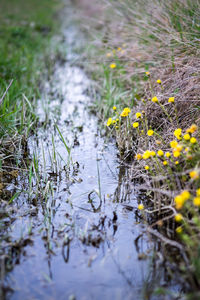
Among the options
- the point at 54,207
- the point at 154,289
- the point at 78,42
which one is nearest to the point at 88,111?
the point at 54,207

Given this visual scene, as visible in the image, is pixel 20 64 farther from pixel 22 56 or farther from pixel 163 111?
pixel 163 111

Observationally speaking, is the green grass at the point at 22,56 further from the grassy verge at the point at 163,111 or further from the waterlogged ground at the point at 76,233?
the grassy verge at the point at 163,111

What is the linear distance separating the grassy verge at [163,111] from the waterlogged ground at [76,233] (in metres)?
0.21

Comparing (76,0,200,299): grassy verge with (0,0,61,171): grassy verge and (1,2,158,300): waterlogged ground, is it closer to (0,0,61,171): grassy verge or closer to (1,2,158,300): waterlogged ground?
(1,2,158,300): waterlogged ground

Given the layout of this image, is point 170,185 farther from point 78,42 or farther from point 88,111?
point 78,42

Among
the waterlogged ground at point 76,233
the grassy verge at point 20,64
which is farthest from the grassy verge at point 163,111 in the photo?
the grassy verge at point 20,64

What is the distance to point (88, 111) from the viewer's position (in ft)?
16.3

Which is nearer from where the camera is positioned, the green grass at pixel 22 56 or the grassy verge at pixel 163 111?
the grassy verge at pixel 163 111

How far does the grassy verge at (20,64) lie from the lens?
3.66 m

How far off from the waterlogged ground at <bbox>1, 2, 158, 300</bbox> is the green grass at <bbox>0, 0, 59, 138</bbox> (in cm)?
45

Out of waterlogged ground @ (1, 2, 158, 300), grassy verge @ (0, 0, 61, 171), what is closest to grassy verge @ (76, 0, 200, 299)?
waterlogged ground @ (1, 2, 158, 300)

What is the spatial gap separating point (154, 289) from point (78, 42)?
23.5ft

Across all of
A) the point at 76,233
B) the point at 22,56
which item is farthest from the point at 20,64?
the point at 76,233

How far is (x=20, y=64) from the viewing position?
5895 millimetres
